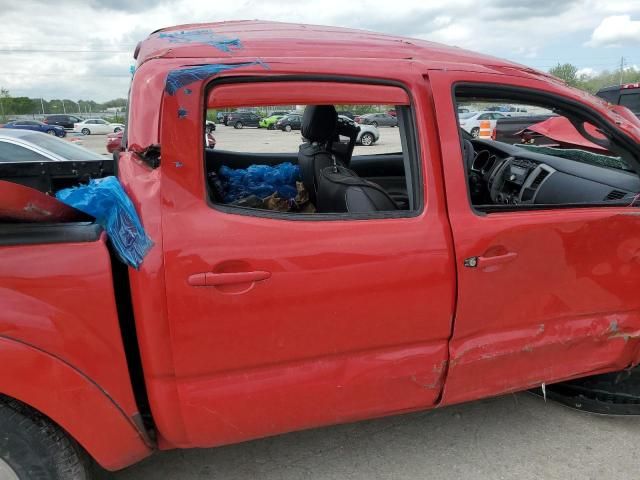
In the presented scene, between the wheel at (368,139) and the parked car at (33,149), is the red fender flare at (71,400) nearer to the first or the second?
the parked car at (33,149)

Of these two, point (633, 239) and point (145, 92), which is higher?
point (145, 92)

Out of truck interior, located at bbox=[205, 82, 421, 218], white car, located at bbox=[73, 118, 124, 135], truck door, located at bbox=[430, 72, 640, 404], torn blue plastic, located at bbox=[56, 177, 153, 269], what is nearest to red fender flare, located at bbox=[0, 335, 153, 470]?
torn blue plastic, located at bbox=[56, 177, 153, 269]

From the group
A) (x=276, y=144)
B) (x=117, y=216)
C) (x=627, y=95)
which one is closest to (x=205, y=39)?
(x=117, y=216)

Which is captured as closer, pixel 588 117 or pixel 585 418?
pixel 588 117

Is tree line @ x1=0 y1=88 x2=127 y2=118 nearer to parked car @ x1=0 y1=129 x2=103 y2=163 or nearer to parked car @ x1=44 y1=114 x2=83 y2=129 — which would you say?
parked car @ x1=44 y1=114 x2=83 y2=129

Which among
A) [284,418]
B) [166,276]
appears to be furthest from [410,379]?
[166,276]

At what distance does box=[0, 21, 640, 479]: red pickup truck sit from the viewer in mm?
1585

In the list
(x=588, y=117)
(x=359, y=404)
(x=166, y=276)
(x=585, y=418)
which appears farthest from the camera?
(x=585, y=418)

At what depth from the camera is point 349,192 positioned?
7.20 ft

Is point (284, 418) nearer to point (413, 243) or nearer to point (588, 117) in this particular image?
point (413, 243)

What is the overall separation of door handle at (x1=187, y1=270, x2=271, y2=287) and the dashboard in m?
1.28

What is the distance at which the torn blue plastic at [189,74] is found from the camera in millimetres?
1654

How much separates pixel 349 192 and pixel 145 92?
0.95 m

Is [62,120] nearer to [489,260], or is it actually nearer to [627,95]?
[627,95]
